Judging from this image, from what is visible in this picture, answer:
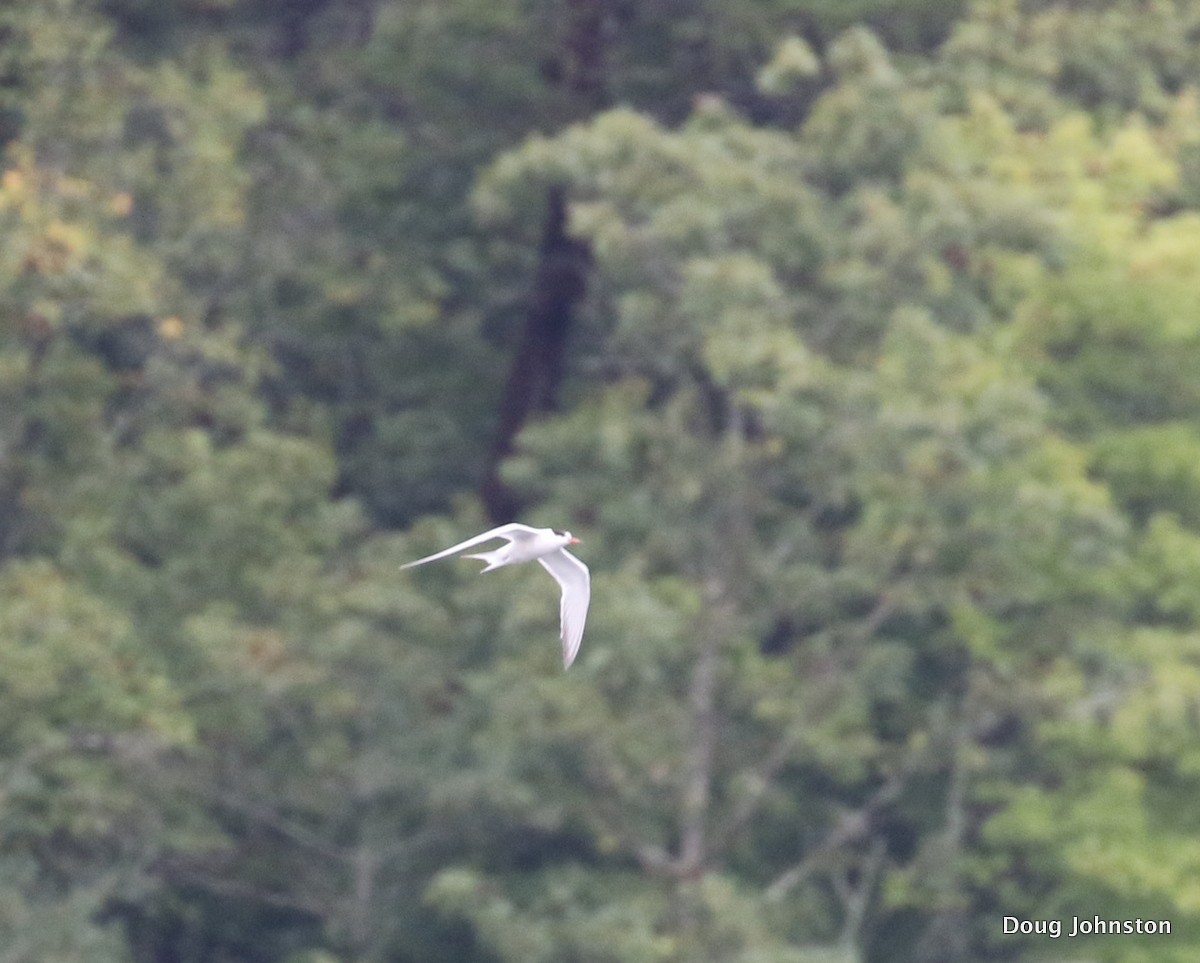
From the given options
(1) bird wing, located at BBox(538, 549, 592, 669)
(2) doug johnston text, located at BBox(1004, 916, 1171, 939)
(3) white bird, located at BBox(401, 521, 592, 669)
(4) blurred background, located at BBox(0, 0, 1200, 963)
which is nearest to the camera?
(3) white bird, located at BBox(401, 521, 592, 669)

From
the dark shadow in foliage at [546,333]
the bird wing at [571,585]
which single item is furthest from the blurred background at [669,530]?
the bird wing at [571,585]

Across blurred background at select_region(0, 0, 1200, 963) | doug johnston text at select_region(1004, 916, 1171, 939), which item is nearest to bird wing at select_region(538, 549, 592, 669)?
blurred background at select_region(0, 0, 1200, 963)

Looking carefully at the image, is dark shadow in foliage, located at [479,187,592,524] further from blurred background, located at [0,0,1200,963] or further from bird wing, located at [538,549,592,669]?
bird wing, located at [538,549,592,669]

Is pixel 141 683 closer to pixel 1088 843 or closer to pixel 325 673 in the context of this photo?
pixel 325 673

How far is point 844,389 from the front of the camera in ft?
63.6

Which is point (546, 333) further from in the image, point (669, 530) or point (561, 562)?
point (561, 562)

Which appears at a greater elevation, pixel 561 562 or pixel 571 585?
pixel 561 562

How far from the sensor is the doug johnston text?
20.9 m

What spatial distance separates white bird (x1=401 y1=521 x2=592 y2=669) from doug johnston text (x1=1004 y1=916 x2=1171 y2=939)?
29.3ft

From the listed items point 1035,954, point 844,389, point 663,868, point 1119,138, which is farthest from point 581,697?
point 1119,138

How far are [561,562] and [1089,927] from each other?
9.23 metres

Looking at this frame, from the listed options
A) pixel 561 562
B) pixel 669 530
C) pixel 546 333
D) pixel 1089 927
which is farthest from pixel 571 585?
pixel 546 333

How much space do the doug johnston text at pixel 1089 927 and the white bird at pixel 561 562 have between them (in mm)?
8942

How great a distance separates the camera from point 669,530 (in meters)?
20.6
